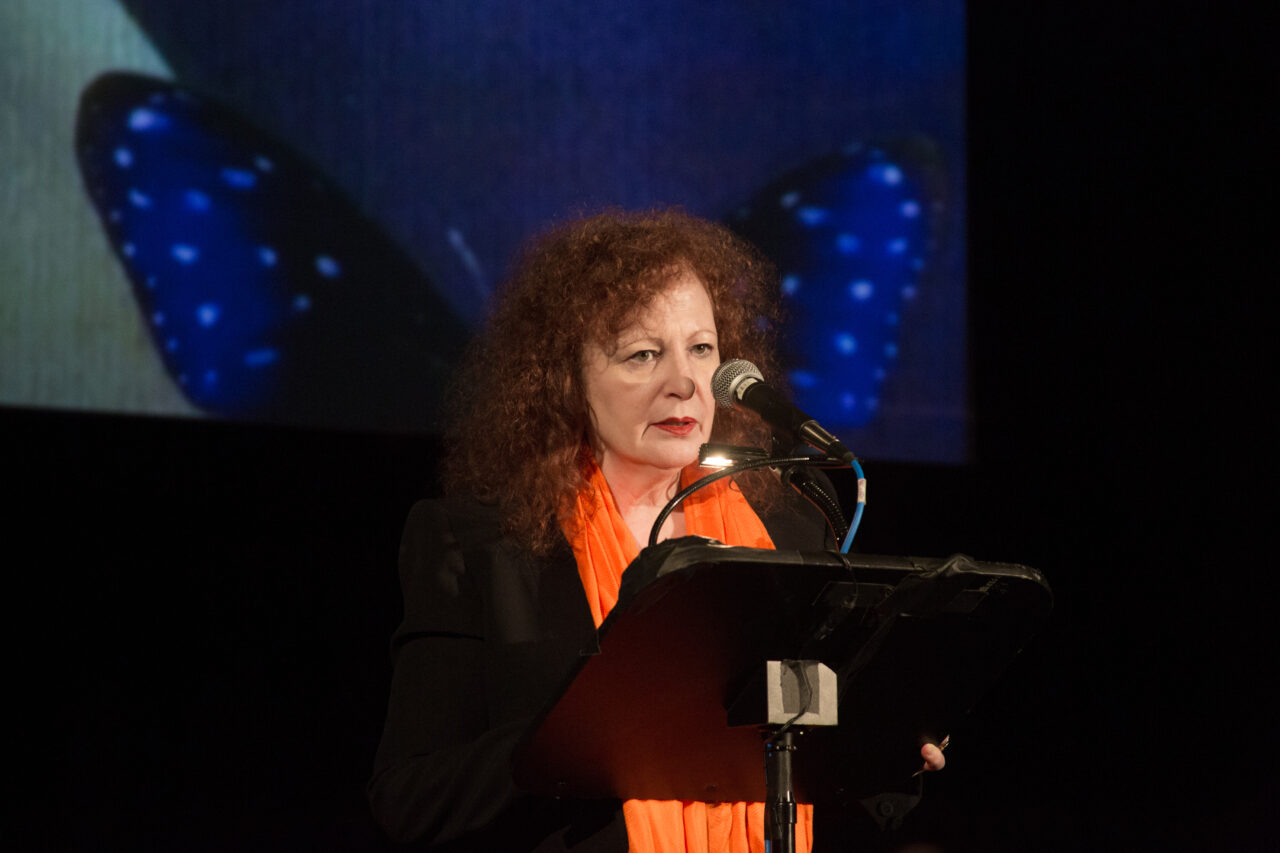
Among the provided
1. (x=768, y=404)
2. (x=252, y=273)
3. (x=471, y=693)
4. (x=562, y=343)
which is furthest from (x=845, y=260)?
(x=471, y=693)

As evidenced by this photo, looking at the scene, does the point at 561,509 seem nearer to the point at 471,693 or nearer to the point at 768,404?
the point at 471,693

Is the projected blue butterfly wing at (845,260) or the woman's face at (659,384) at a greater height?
the projected blue butterfly wing at (845,260)

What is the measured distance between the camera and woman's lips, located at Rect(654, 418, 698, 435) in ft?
5.67

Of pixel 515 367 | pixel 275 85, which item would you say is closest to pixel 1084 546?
pixel 515 367

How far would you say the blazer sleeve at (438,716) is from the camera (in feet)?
4.44

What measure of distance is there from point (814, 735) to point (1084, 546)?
9.54ft

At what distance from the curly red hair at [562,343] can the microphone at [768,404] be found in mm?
283

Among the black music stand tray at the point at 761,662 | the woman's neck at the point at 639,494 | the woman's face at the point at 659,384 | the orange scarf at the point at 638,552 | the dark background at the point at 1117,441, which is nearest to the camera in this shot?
the black music stand tray at the point at 761,662

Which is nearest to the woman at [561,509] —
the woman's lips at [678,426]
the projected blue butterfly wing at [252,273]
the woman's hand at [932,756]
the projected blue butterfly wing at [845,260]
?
the woman's lips at [678,426]

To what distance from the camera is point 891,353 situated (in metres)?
3.56

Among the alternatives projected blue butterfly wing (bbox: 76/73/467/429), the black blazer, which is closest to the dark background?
projected blue butterfly wing (bbox: 76/73/467/429)

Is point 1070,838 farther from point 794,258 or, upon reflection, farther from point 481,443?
point 481,443

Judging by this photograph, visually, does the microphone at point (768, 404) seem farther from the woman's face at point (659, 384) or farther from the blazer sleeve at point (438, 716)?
the blazer sleeve at point (438, 716)

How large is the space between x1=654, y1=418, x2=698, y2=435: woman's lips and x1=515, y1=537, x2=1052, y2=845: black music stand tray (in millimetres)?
562
